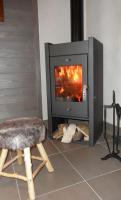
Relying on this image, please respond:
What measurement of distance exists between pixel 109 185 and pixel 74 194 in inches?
11.2

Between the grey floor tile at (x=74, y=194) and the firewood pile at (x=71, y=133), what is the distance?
35.5 inches

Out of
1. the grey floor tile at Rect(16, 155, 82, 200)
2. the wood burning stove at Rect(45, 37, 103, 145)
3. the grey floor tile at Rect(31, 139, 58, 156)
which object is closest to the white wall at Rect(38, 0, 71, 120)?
the wood burning stove at Rect(45, 37, 103, 145)

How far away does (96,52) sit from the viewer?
2119 millimetres

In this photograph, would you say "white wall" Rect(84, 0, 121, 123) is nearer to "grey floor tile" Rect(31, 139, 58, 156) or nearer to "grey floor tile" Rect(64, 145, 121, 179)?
"grey floor tile" Rect(64, 145, 121, 179)

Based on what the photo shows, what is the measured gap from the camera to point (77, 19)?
2363 millimetres

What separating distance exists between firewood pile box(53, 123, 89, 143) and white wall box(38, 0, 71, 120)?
46cm

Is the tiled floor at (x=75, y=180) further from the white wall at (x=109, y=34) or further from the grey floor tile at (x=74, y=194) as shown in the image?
the white wall at (x=109, y=34)

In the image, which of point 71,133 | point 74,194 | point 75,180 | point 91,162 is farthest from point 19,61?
point 74,194

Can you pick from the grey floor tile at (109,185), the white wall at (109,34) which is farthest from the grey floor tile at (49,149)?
the white wall at (109,34)

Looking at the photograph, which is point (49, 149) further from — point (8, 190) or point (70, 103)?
point (8, 190)

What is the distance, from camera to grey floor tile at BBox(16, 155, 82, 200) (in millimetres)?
1444

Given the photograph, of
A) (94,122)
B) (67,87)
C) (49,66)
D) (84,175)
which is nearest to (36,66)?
(49,66)

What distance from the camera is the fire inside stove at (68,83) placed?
2.16m

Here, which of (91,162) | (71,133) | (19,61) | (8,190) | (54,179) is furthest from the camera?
(19,61)
